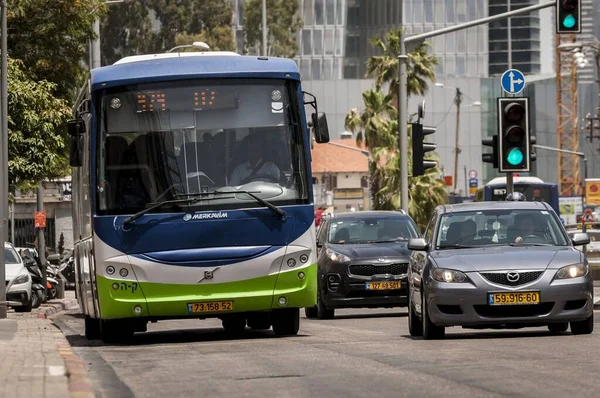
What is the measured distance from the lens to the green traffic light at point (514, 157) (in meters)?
23.8

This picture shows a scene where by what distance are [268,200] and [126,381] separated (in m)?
6.08

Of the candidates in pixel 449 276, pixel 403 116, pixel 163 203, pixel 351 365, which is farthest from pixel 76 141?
pixel 403 116

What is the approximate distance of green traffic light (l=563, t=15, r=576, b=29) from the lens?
26.2 m

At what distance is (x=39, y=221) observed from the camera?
45906 millimetres

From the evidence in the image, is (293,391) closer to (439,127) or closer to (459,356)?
(459,356)

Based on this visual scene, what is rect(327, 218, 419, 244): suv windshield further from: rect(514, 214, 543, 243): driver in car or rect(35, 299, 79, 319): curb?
rect(514, 214, 543, 243): driver in car

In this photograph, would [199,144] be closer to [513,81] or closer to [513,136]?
[513,136]

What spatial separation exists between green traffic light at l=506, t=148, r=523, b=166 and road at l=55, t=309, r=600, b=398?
4.33 metres

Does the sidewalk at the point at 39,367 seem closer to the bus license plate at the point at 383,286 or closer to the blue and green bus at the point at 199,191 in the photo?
the blue and green bus at the point at 199,191

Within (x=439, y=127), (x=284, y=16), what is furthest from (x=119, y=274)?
(x=439, y=127)

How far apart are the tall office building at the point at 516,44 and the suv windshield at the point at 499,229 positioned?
146158 mm

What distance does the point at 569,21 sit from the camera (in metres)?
26.2

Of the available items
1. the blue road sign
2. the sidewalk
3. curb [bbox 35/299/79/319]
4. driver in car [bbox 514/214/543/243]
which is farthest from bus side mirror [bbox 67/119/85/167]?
curb [bbox 35/299/79/319]

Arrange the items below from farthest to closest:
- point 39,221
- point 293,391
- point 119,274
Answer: point 39,221
point 119,274
point 293,391
